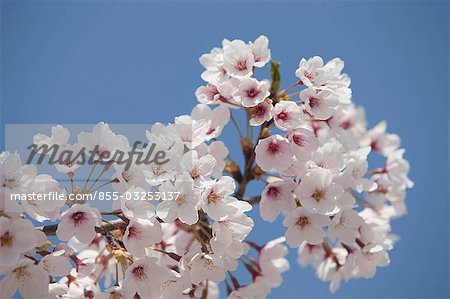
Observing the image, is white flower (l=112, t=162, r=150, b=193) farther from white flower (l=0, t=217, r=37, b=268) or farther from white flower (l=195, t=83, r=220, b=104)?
white flower (l=195, t=83, r=220, b=104)

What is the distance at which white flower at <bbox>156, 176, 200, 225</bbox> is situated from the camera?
219cm

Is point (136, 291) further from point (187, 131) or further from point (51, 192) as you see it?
point (187, 131)

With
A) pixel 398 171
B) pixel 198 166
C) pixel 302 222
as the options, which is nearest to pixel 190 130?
pixel 198 166

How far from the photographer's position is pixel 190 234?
122 inches

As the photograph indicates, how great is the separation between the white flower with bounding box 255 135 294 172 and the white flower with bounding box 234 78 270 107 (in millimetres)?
191

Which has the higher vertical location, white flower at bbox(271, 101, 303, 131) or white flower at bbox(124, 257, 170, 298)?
white flower at bbox(271, 101, 303, 131)

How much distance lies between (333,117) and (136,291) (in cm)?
156

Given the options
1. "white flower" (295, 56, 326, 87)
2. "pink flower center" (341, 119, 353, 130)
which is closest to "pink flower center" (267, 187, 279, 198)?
"white flower" (295, 56, 326, 87)

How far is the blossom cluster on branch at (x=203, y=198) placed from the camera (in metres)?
2.15

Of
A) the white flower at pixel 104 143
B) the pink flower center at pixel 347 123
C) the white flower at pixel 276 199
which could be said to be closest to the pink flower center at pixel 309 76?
the white flower at pixel 276 199

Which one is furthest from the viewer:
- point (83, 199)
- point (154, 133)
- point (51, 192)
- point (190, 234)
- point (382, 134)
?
point (382, 134)

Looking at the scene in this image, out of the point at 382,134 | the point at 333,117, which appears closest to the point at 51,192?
the point at 333,117

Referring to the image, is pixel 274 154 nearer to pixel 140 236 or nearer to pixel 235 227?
pixel 235 227

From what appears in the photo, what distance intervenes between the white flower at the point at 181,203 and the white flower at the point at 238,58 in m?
0.71
